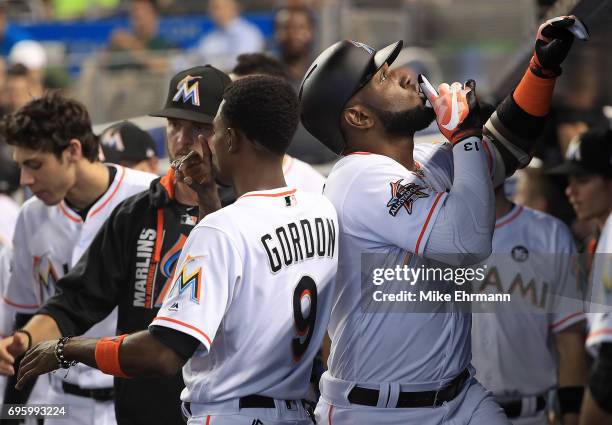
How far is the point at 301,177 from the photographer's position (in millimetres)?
5832

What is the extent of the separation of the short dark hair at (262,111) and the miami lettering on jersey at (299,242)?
0.30 m

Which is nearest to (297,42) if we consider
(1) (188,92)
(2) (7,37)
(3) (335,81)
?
(1) (188,92)

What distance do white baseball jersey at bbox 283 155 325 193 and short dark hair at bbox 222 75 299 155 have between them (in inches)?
67.6

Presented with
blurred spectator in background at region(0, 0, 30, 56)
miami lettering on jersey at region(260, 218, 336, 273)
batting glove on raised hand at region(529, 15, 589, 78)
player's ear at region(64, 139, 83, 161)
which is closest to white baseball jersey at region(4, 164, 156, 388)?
player's ear at region(64, 139, 83, 161)

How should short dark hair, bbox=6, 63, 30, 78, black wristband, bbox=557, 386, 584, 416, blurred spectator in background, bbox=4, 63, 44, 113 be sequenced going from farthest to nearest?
short dark hair, bbox=6, 63, 30, 78 → blurred spectator in background, bbox=4, 63, 44, 113 → black wristband, bbox=557, 386, 584, 416

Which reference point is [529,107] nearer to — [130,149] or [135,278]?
[135,278]

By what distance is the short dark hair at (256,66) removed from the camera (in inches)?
248

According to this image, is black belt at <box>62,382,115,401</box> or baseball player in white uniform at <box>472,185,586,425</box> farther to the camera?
black belt at <box>62,382,115,401</box>

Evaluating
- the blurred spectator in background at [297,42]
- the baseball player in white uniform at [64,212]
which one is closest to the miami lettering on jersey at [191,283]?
the baseball player in white uniform at [64,212]

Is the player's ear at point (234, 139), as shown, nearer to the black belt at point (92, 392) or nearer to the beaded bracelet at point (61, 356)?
the beaded bracelet at point (61, 356)

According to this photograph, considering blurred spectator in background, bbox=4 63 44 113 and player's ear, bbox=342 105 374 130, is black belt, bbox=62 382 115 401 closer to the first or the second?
player's ear, bbox=342 105 374 130

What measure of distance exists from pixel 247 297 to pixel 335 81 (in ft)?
3.03

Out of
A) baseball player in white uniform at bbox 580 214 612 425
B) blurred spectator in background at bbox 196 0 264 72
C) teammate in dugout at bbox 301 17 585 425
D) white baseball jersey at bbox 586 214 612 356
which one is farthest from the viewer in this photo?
blurred spectator in background at bbox 196 0 264 72

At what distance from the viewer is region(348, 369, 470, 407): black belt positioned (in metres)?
4.10
